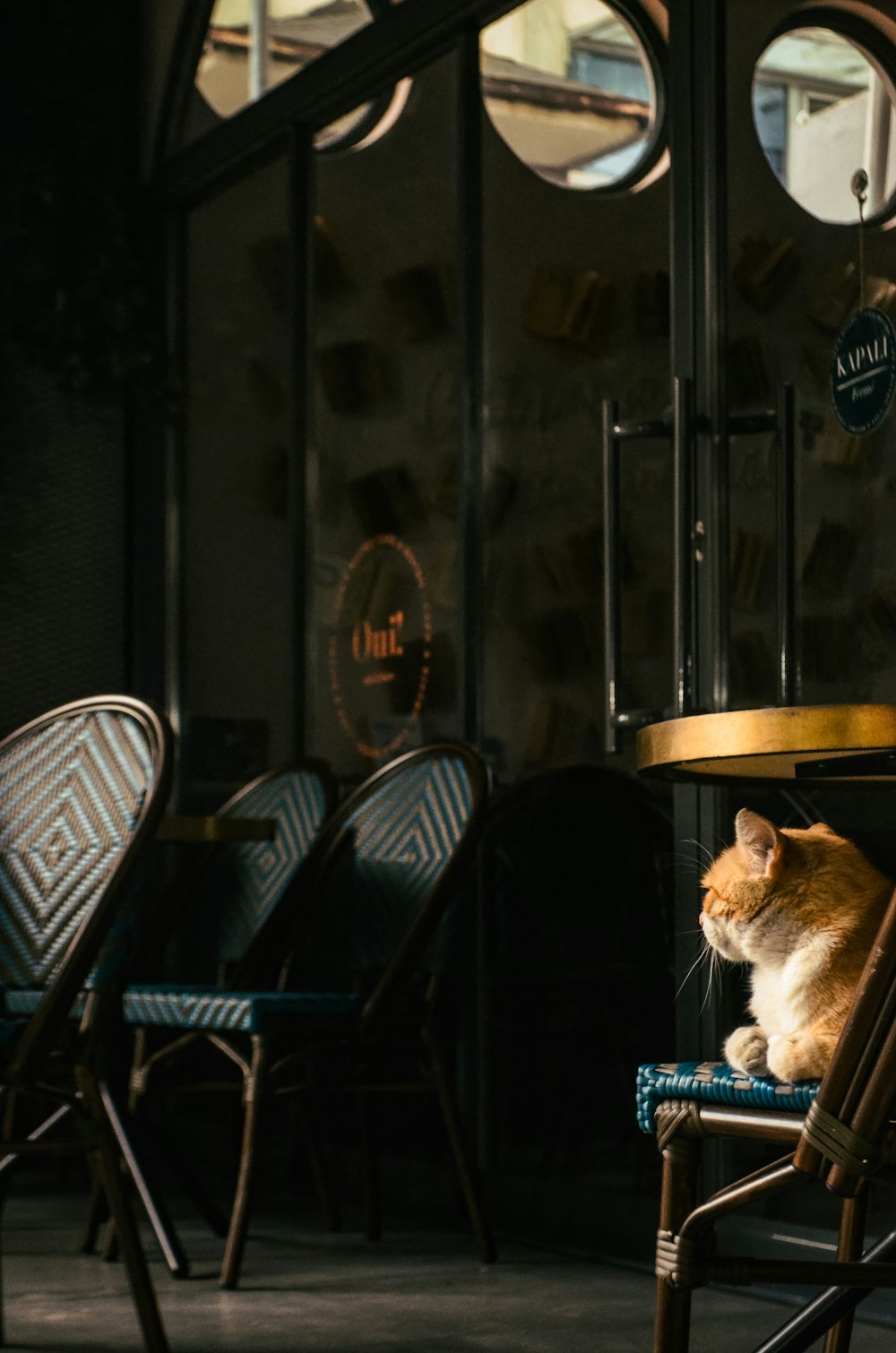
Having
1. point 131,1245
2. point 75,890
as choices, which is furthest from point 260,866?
point 131,1245

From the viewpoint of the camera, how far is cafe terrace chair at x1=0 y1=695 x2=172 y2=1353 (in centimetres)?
230

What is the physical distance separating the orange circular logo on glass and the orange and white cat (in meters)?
2.49

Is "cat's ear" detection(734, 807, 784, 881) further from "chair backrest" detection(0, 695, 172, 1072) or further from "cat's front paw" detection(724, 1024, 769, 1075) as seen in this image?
"chair backrest" detection(0, 695, 172, 1072)

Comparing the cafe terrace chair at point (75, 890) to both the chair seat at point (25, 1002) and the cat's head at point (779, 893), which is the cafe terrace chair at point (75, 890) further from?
the cat's head at point (779, 893)

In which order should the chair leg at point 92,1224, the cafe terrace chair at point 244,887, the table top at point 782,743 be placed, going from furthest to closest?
the cafe terrace chair at point 244,887 → the chair leg at point 92,1224 → the table top at point 782,743

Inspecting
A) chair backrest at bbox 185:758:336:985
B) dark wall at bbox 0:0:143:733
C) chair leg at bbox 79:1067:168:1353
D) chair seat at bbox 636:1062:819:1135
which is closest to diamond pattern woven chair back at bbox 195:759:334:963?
chair backrest at bbox 185:758:336:985

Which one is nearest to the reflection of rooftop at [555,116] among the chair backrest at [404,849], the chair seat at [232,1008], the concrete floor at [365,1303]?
the chair backrest at [404,849]

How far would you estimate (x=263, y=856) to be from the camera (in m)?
4.21

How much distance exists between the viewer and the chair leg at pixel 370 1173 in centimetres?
375

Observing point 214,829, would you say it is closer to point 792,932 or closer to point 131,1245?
point 131,1245

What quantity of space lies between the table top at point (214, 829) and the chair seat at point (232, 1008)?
0.31m

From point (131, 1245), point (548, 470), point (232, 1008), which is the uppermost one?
point (548, 470)

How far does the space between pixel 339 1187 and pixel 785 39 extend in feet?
8.79

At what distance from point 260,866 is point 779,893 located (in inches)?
99.7
